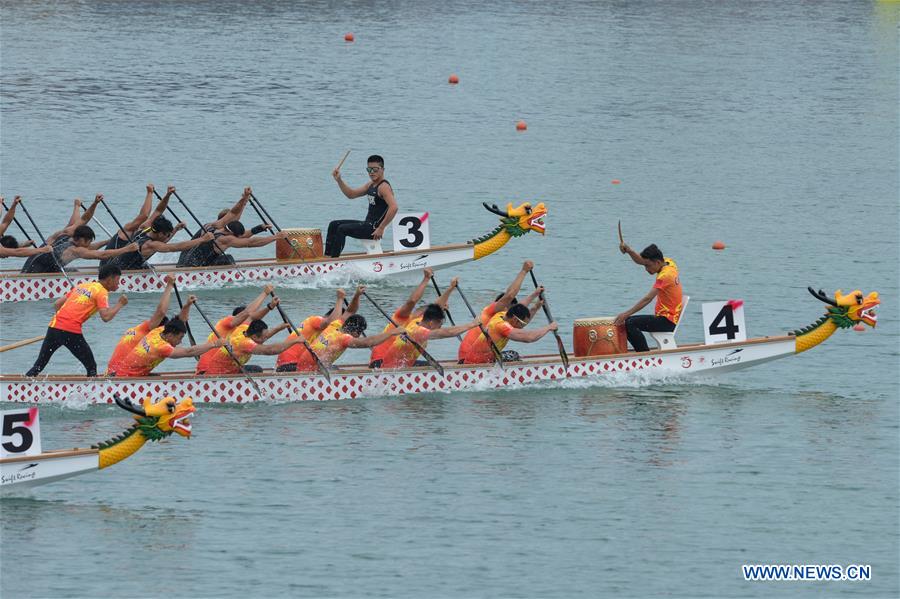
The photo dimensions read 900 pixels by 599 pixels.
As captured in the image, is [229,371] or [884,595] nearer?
[884,595]

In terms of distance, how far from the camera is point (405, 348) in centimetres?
2652

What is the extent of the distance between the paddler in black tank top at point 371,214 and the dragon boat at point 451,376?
6.89m

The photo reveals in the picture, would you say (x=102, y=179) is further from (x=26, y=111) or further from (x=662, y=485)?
(x=662, y=485)

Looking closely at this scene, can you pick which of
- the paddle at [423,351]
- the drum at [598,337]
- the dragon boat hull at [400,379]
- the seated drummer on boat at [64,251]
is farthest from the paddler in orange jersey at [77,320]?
the drum at [598,337]

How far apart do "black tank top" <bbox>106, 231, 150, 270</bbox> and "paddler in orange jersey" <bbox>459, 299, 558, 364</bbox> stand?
8096mm

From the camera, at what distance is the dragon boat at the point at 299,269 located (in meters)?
32.2

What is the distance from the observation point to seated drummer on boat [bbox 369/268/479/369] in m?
26.3

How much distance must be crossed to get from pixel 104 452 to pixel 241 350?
450 centimetres

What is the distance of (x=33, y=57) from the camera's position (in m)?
59.1

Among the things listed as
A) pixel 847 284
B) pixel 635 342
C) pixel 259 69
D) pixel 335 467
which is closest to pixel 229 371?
pixel 335 467

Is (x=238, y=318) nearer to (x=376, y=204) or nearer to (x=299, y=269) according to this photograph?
(x=299, y=269)

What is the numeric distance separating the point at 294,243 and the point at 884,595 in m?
15.4

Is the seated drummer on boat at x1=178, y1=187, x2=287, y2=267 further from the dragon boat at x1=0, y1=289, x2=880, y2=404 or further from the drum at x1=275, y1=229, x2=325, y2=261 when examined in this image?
the dragon boat at x1=0, y1=289, x2=880, y2=404

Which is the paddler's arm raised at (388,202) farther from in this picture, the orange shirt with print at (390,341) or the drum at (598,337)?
the drum at (598,337)
